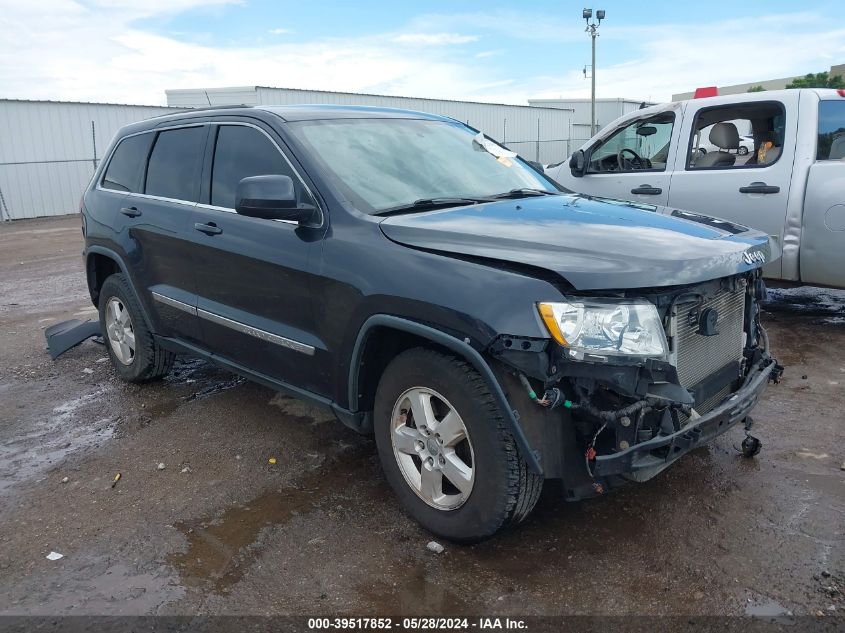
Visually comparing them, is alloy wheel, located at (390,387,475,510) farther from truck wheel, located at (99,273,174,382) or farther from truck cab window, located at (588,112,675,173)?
truck cab window, located at (588,112,675,173)

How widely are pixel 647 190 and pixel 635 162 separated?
0.54m

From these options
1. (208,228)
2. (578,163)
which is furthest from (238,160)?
(578,163)

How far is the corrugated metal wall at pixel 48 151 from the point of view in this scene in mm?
20766

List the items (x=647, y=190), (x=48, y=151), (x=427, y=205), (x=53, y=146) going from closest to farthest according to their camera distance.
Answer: (x=427, y=205)
(x=647, y=190)
(x=48, y=151)
(x=53, y=146)

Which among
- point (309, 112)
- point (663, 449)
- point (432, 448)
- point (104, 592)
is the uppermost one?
point (309, 112)

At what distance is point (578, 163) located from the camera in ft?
22.4

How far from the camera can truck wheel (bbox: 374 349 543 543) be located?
9.02 feet

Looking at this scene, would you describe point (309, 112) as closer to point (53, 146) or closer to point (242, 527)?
point (242, 527)

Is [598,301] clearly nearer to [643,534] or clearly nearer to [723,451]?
[643,534]

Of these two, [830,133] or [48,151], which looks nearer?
[830,133]

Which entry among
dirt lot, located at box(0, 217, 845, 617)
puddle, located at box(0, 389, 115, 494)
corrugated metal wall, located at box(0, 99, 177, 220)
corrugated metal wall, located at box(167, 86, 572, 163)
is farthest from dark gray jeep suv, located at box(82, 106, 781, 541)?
corrugated metal wall, located at box(167, 86, 572, 163)

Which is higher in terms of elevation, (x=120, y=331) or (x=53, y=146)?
(x=53, y=146)

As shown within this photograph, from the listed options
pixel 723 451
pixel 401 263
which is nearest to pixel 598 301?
pixel 401 263

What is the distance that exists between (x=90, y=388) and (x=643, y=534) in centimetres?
425
